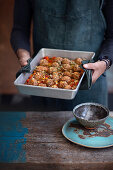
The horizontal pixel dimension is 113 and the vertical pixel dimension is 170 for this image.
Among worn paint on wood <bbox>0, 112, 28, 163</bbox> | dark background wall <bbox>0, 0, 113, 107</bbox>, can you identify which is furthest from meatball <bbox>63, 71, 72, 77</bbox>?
dark background wall <bbox>0, 0, 113, 107</bbox>

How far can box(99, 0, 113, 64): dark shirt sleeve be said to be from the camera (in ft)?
4.85

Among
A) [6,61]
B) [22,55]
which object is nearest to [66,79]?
[22,55]

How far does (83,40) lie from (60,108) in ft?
1.61

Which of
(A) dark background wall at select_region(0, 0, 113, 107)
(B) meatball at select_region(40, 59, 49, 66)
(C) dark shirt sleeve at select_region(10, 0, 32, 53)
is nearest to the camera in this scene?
(B) meatball at select_region(40, 59, 49, 66)

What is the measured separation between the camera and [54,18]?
5.12ft

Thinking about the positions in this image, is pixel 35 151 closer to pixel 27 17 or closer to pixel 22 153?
pixel 22 153

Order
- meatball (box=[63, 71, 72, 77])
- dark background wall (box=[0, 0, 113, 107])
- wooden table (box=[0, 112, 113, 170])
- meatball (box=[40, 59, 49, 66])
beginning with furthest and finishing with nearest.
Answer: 1. dark background wall (box=[0, 0, 113, 107])
2. meatball (box=[40, 59, 49, 66])
3. meatball (box=[63, 71, 72, 77])
4. wooden table (box=[0, 112, 113, 170])

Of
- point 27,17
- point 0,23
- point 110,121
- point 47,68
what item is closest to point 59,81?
point 47,68

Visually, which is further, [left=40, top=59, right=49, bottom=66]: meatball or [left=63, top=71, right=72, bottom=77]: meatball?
[left=40, top=59, right=49, bottom=66]: meatball

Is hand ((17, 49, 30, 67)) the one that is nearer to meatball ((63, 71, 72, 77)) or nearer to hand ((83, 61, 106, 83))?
meatball ((63, 71, 72, 77))

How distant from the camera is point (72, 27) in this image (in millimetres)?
1545

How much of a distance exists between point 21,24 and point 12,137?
86cm

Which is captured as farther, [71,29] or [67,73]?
[71,29]

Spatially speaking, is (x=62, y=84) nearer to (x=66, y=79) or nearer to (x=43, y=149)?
(x=66, y=79)
